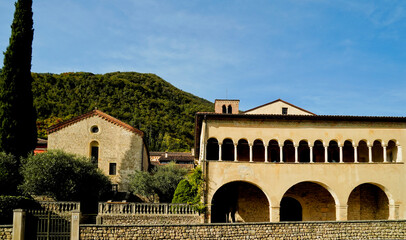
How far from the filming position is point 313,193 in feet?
78.5

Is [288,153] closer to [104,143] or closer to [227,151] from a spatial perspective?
[227,151]

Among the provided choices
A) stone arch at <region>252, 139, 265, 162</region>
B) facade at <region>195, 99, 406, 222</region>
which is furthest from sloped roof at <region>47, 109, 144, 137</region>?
stone arch at <region>252, 139, 265, 162</region>

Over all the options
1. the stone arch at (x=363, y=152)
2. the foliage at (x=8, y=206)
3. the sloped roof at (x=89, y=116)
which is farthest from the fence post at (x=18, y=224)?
the stone arch at (x=363, y=152)

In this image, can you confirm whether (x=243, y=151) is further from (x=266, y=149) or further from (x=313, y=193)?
(x=313, y=193)

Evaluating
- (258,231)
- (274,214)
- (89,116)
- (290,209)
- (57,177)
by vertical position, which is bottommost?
(258,231)

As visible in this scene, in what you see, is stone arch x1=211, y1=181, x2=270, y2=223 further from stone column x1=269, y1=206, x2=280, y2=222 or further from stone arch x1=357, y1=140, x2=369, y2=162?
stone arch x1=357, y1=140, x2=369, y2=162

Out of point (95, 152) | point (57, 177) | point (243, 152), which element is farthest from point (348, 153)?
point (95, 152)

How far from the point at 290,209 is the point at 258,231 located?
27.2 ft

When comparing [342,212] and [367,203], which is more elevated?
[367,203]

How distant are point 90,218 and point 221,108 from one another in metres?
15.0

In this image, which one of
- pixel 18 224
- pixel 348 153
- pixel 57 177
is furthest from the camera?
pixel 348 153

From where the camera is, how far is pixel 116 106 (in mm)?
79812

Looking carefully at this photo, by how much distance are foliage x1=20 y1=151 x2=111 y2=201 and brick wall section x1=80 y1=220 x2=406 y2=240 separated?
23.2 feet

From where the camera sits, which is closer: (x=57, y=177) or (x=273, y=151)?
(x=57, y=177)
